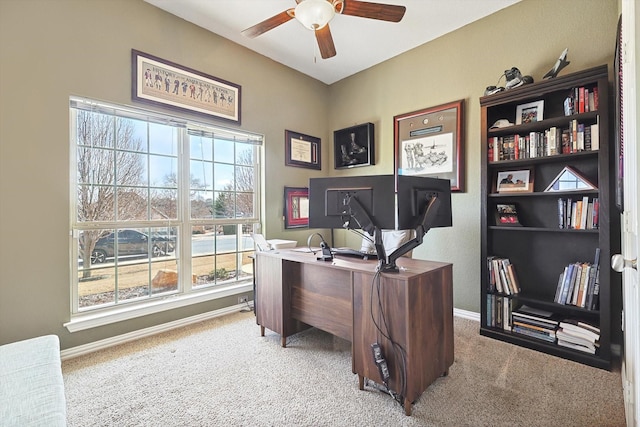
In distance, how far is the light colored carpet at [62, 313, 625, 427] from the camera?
1.55 m

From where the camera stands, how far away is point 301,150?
391cm

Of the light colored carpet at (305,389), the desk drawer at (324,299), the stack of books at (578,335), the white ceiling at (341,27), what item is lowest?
the light colored carpet at (305,389)

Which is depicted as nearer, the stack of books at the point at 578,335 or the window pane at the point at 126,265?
the stack of books at the point at 578,335

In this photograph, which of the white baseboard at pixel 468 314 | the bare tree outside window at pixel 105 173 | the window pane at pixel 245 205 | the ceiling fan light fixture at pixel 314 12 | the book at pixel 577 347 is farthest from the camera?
the window pane at pixel 245 205

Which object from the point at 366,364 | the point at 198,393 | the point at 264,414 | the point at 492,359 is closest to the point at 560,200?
the point at 492,359

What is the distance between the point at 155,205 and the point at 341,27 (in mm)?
2558

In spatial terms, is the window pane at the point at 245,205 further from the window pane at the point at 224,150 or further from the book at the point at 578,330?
the book at the point at 578,330

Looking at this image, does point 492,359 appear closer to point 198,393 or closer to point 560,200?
point 560,200

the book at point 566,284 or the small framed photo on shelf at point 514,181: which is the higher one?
the small framed photo on shelf at point 514,181

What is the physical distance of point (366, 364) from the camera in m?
1.74

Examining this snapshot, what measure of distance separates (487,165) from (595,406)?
5.80ft

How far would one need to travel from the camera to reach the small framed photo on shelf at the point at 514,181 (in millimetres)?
2469

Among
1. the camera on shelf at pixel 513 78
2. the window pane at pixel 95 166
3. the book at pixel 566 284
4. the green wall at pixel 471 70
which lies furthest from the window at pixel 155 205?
the book at pixel 566 284

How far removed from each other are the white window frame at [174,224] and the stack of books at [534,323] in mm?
2617
